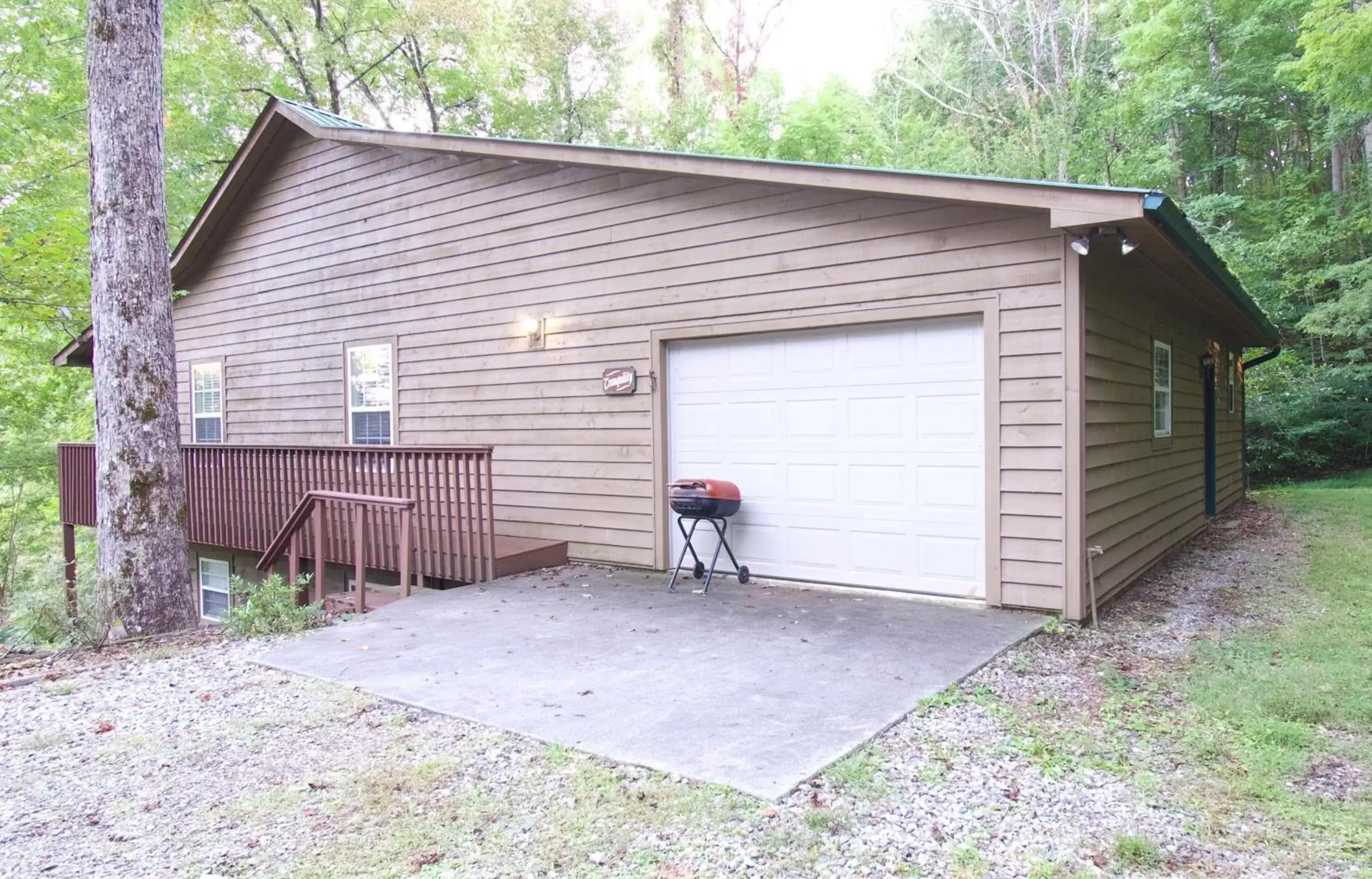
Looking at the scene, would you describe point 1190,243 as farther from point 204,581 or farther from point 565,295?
point 204,581

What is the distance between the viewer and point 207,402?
426 inches

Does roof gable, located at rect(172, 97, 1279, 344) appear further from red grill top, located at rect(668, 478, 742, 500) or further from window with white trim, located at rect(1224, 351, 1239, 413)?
red grill top, located at rect(668, 478, 742, 500)

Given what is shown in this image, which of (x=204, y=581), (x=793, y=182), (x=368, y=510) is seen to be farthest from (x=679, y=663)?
(x=204, y=581)

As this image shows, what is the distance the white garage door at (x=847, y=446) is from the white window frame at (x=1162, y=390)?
2762 millimetres

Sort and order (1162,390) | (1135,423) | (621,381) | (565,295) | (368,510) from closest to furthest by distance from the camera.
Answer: (1135,423) → (621,381) → (368,510) → (565,295) → (1162,390)

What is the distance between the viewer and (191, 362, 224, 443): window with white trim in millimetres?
10570

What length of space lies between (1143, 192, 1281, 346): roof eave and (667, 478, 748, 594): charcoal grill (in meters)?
3.08

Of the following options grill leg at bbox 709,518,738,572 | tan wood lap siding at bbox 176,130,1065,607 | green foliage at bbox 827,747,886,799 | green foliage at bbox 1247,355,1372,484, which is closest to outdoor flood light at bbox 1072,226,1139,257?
tan wood lap siding at bbox 176,130,1065,607

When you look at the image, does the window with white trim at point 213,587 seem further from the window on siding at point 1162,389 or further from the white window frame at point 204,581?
the window on siding at point 1162,389

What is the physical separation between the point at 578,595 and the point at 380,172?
5.52m

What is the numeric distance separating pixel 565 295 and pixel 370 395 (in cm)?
302

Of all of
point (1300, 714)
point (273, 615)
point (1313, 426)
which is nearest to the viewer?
point (1300, 714)

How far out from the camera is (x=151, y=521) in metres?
5.59

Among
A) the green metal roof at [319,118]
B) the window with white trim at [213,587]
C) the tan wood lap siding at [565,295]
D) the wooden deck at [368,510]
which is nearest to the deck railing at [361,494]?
the wooden deck at [368,510]
